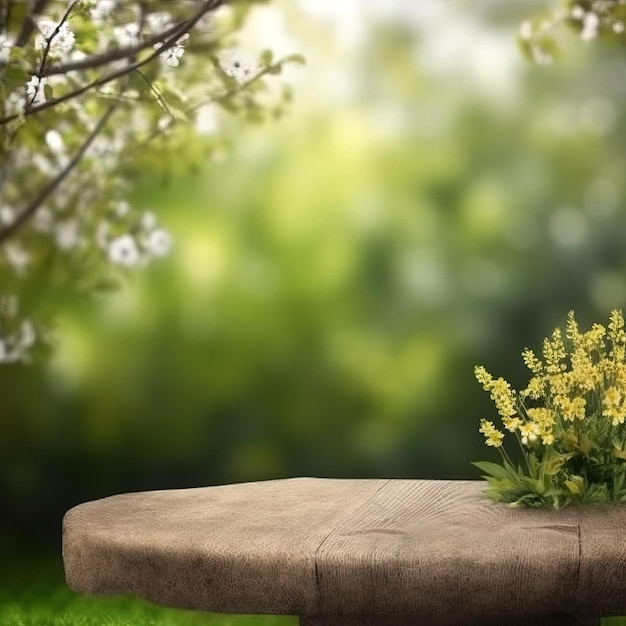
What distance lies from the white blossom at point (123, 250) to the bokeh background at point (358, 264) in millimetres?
80

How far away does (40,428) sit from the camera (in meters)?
4.15

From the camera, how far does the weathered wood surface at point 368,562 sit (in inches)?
63.2

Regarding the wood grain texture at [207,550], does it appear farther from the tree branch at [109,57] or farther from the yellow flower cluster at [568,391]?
the tree branch at [109,57]

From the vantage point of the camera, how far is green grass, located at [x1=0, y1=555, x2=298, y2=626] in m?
3.33

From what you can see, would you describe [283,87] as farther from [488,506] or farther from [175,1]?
[488,506]

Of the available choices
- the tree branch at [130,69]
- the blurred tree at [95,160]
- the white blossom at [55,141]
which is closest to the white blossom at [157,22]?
the blurred tree at [95,160]

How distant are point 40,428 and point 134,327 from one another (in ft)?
1.70

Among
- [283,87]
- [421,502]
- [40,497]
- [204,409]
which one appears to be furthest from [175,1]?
[421,502]

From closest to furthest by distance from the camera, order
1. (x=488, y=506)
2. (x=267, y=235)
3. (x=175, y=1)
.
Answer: (x=488, y=506)
(x=175, y=1)
(x=267, y=235)

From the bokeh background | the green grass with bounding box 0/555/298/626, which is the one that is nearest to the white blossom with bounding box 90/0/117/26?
the bokeh background

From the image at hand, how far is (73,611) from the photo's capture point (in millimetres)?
3482

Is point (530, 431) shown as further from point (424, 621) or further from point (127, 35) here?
point (127, 35)

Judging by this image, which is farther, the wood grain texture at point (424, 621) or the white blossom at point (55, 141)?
the white blossom at point (55, 141)

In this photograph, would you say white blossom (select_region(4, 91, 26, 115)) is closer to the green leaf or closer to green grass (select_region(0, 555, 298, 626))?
green grass (select_region(0, 555, 298, 626))
